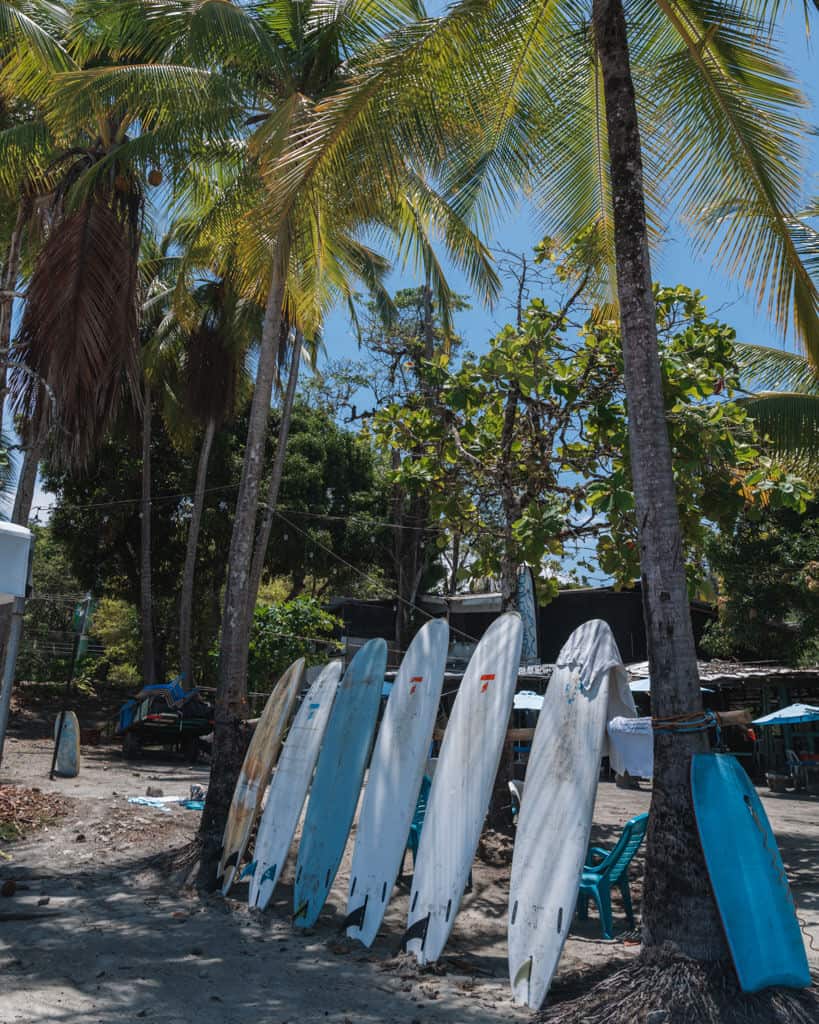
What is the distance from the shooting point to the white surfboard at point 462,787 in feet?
15.2

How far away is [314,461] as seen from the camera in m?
22.6

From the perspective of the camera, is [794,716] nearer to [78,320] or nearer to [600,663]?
[600,663]

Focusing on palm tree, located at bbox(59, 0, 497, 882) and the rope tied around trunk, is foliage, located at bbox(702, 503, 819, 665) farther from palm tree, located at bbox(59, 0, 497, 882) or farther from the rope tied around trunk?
the rope tied around trunk

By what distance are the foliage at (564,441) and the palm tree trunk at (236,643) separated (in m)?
1.52

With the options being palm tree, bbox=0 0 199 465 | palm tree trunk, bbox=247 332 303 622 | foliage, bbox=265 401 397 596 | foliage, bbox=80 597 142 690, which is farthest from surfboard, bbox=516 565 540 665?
foliage, bbox=80 597 142 690

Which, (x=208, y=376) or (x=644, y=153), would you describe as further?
(x=208, y=376)

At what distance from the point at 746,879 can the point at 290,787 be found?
3410mm

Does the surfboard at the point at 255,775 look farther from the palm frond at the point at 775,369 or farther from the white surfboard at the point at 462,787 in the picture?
the palm frond at the point at 775,369

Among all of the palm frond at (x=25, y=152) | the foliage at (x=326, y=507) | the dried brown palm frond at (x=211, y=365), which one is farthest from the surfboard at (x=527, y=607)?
the foliage at (x=326, y=507)

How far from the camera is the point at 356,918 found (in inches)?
198

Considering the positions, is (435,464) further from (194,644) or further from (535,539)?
(194,644)

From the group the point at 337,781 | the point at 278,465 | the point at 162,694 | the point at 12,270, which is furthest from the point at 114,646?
the point at 337,781

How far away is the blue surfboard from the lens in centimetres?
356

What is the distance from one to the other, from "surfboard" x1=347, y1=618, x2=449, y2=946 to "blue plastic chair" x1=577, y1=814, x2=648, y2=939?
3.70 feet
